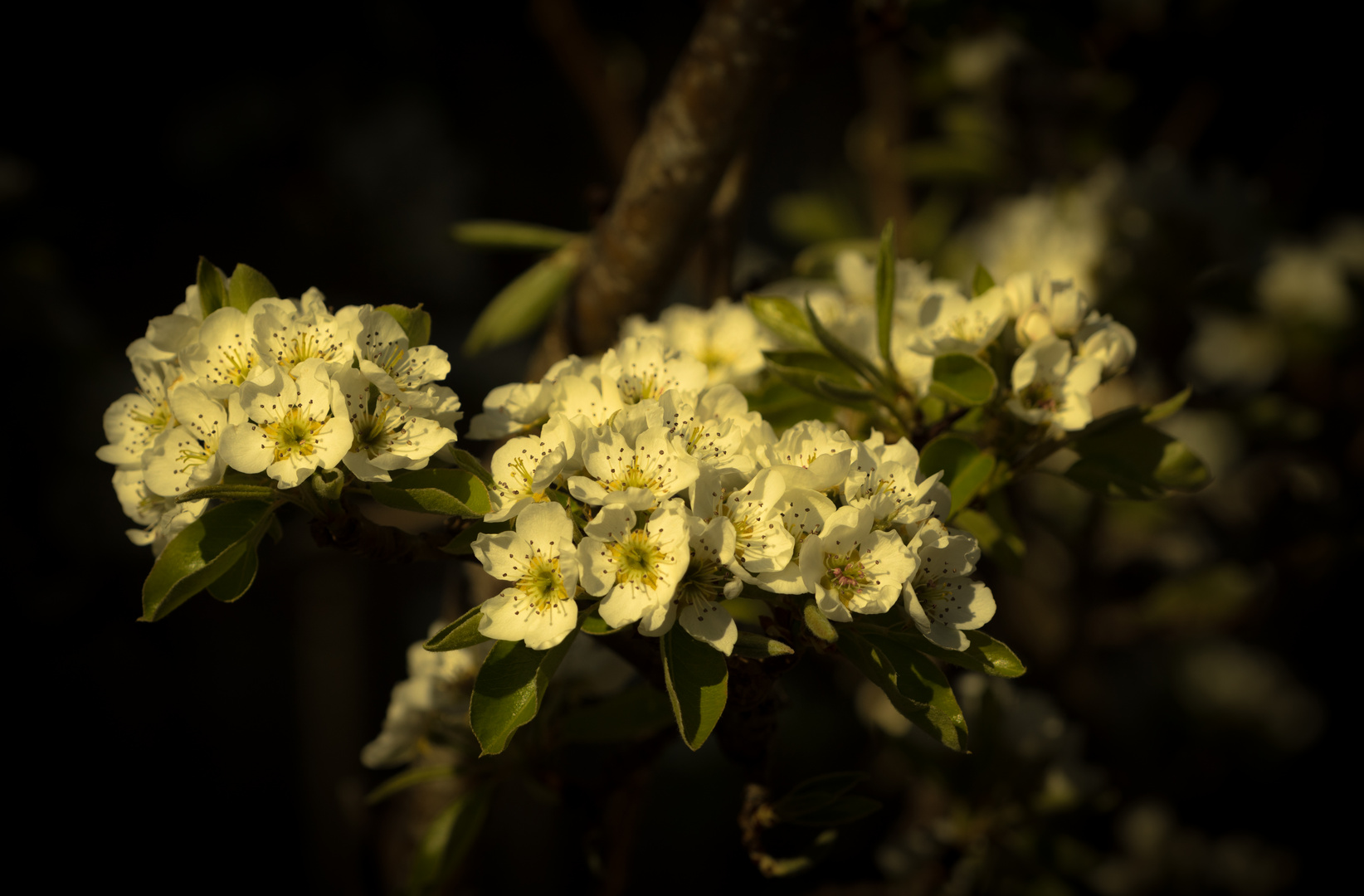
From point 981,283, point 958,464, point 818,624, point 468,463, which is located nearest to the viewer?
point 818,624

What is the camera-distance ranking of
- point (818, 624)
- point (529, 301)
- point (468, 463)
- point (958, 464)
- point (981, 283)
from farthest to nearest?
1. point (529, 301)
2. point (981, 283)
3. point (958, 464)
4. point (468, 463)
5. point (818, 624)

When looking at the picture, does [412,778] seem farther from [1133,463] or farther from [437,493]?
[1133,463]

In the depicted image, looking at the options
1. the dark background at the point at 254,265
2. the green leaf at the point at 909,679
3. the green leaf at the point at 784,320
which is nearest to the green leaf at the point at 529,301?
the green leaf at the point at 784,320

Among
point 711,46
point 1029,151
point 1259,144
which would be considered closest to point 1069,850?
point 711,46

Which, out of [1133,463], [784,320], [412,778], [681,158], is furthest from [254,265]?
[1133,463]

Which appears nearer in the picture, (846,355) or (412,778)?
(846,355)

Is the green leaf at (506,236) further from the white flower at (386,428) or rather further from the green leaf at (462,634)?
the green leaf at (462,634)

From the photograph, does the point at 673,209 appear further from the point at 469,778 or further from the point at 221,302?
the point at 469,778
